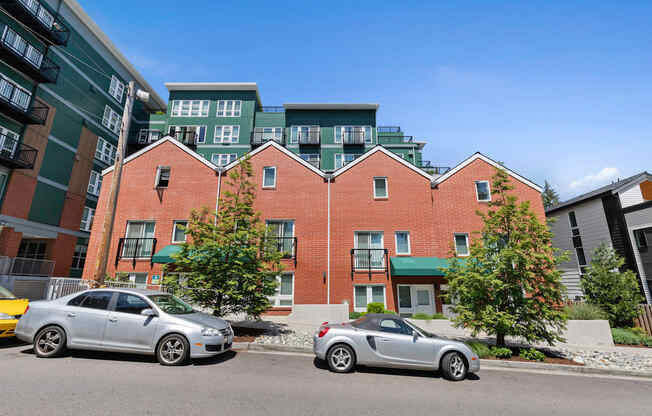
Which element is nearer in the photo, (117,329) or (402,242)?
(117,329)

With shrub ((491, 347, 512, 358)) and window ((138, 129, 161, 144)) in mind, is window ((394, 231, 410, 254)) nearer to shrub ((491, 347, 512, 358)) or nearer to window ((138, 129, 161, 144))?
shrub ((491, 347, 512, 358))

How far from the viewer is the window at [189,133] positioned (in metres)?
28.5

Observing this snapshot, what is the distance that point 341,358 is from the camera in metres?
7.08

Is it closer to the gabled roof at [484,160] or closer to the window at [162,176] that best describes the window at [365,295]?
the gabled roof at [484,160]

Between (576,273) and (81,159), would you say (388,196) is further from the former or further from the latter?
(81,159)

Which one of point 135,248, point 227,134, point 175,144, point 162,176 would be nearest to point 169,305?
point 135,248

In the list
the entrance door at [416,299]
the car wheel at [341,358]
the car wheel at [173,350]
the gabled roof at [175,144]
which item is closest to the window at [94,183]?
the gabled roof at [175,144]

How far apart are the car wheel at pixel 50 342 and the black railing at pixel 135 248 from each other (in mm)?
10852

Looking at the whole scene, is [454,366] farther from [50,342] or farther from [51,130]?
[51,130]

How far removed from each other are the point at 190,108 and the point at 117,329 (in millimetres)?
28092

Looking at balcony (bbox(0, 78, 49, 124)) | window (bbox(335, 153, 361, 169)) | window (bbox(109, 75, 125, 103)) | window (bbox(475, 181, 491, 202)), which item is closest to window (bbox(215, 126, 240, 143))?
window (bbox(335, 153, 361, 169))

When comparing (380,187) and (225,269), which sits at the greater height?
(380,187)

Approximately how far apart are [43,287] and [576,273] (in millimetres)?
36689

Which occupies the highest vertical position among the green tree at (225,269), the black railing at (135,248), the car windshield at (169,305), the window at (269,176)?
the window at (269,176)
